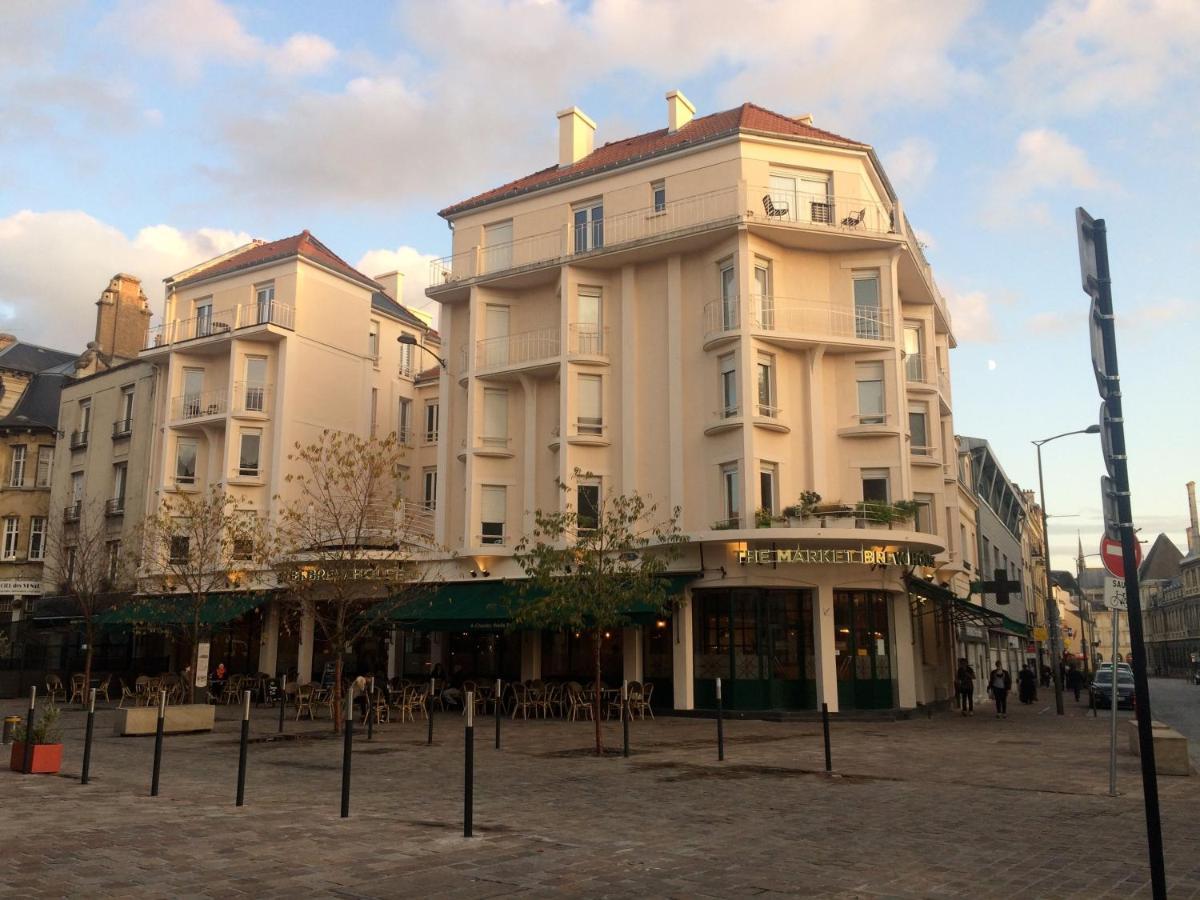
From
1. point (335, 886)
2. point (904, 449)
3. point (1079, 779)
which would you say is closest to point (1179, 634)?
point (904, 449)

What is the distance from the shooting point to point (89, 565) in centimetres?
3319

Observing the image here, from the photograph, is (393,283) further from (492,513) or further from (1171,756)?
(1171,756)

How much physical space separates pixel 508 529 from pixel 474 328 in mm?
6248

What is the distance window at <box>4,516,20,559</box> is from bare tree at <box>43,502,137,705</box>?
2.28 m

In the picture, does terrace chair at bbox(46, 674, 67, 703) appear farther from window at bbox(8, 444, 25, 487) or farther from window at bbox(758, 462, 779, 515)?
window at bbox(758, 462, 779, 515)

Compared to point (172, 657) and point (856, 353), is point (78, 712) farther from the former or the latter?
point (856, 353)

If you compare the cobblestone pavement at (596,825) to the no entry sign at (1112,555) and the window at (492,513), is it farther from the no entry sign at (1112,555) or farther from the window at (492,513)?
the window at (492,513)

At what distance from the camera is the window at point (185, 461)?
37.2 m

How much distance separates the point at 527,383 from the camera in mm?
30375

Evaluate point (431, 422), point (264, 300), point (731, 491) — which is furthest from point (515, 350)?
point (264, 300)

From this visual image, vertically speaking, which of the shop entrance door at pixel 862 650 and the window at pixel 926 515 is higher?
the window at pixel 926 515

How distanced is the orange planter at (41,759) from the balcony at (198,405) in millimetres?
23998

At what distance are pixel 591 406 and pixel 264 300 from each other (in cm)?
1503

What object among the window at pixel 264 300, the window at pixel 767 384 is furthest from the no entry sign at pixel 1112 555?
the window at pixel 264 300
